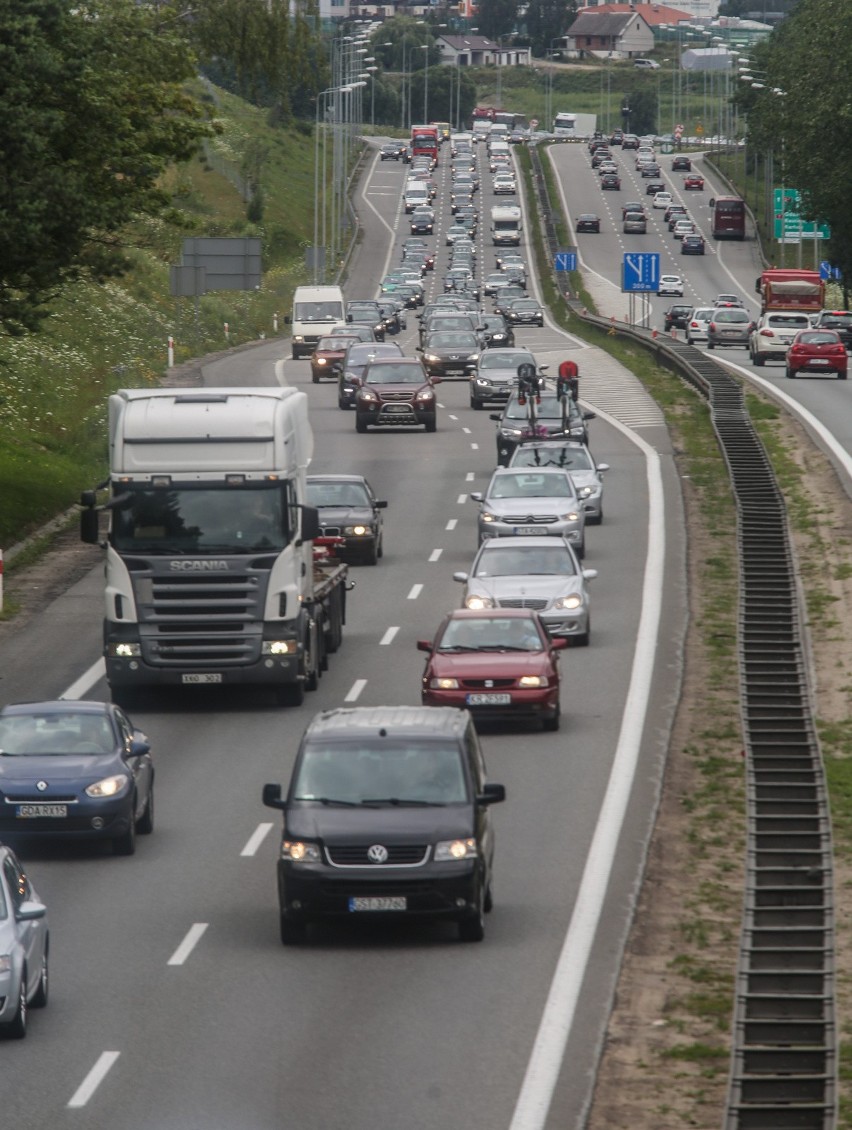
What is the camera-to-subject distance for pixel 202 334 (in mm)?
87312

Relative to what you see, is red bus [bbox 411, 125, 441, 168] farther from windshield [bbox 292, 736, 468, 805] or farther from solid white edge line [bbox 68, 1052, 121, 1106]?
solid white edge line [bbox 68, 1052, 121, 1106]

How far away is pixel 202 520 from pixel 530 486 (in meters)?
13.2

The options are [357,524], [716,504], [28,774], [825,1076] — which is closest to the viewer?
[825,1076]

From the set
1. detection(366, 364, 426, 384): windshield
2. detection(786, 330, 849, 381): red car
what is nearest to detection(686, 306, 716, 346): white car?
detection(786, 330, 849, 381): red car

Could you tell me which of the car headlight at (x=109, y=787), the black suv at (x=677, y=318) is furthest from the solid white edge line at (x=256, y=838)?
the black suv at (x=677, y=318)

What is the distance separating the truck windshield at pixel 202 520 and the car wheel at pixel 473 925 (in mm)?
10264

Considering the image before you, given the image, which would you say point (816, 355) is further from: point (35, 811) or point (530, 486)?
point (35, 811)

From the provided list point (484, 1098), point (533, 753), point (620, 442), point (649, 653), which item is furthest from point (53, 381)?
point (484, 1098)

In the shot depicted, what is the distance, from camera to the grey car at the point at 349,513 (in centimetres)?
3916

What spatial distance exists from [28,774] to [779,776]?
8662 millimetres

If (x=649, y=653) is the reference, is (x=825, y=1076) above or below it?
above

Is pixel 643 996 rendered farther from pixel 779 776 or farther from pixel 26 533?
pixel 26 533

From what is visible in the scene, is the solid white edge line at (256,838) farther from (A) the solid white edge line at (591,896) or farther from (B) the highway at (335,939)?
(A) the solid white edge line at (591,896)

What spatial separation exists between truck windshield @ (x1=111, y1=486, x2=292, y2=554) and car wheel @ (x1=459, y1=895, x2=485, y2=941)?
33.7ft
